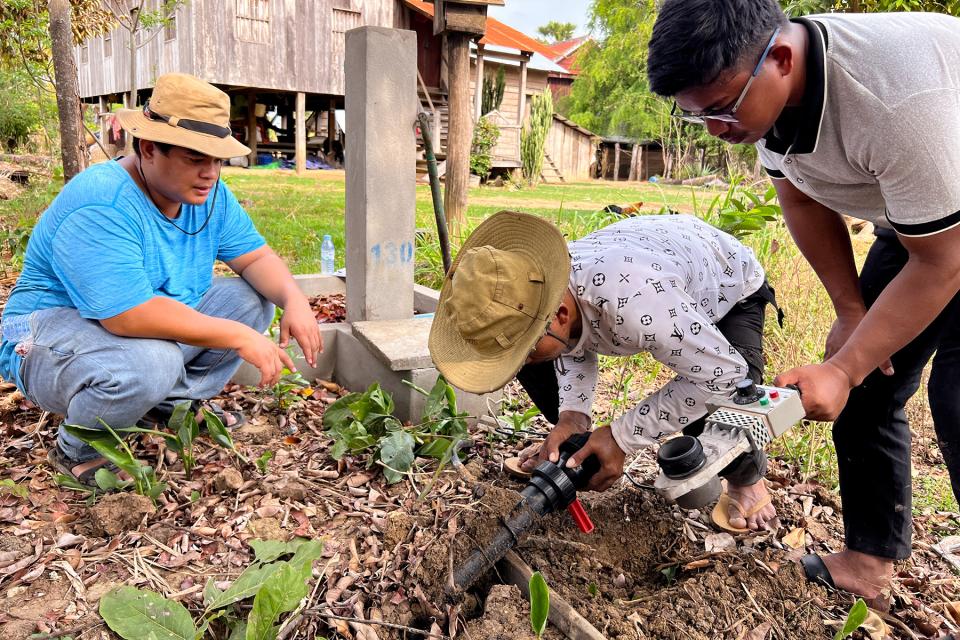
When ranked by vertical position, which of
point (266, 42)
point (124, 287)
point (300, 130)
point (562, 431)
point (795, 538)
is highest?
point (266, 42)

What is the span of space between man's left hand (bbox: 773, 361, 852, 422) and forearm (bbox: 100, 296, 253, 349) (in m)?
1.68

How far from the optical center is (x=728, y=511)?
90.0 inches

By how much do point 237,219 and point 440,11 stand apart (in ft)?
7.64

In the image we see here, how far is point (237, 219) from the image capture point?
2.69 m

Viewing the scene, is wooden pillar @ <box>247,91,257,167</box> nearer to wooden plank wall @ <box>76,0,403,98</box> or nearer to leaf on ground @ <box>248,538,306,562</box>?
wooden plank wall @ <box>76,0,403,98</box>

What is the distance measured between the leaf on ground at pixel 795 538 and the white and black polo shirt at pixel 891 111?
122 cm

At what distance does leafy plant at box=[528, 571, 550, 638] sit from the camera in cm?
156

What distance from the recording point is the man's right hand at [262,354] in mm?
2266

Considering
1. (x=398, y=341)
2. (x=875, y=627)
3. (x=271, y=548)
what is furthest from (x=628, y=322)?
(x=398, y=341)

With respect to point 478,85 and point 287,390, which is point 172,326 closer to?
point 287,390

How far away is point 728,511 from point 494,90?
72.1ft

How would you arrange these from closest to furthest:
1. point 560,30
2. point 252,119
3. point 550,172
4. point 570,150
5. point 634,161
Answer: point 252,119 → point 550,172 → point 570,150 → point 634,161 → point 560,30

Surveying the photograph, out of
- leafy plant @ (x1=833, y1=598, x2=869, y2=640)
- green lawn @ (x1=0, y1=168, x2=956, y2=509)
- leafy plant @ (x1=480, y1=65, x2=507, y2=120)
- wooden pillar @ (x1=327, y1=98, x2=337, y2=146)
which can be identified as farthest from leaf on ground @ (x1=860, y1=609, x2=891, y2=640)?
leafy plant @ (x1=480, y1=65, x2=507, y2=120)

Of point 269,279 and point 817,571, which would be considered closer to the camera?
point 817,571
